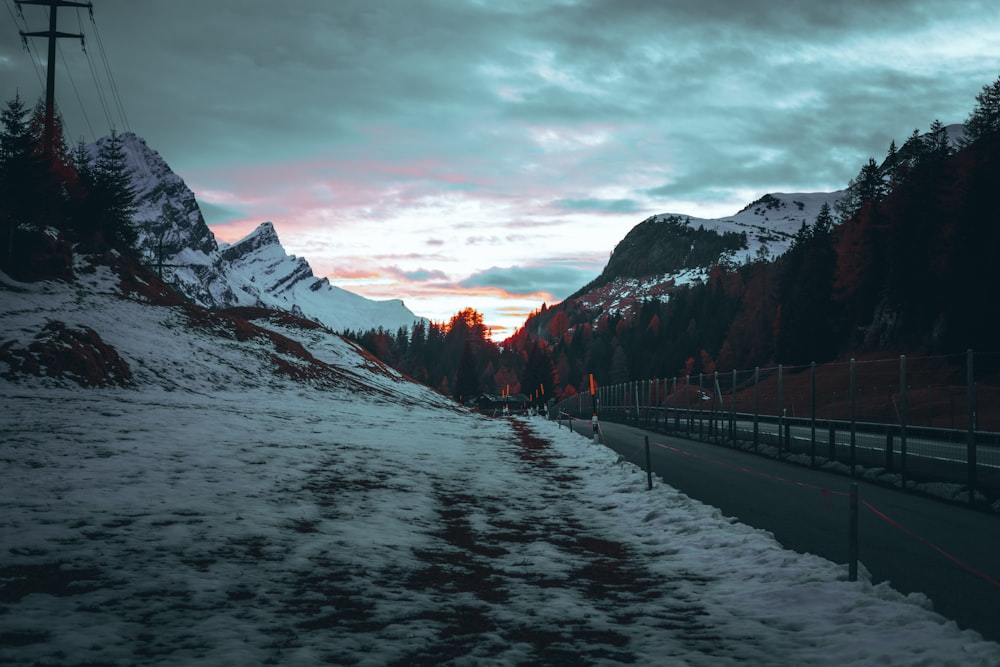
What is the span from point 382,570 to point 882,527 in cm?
812

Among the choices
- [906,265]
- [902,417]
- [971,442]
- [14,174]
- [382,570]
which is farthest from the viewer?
[906,265]

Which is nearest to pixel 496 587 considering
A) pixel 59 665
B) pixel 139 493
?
pixel 59 665

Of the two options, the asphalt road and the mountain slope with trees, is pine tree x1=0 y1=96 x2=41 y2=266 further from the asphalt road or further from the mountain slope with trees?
the mountain slope with trees

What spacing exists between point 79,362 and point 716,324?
13258 cm

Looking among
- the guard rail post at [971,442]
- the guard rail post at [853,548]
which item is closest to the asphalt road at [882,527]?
the guard rail post at [853,548]

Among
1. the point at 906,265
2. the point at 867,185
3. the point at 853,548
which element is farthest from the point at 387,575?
the point at 867,185

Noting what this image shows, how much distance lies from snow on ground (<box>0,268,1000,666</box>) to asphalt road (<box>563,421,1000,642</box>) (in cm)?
69

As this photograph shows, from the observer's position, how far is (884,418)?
18688 mm

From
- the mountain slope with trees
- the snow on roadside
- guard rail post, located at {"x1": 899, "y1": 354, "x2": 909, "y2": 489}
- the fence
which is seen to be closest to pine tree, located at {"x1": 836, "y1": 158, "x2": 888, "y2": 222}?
the mountain slope with trees

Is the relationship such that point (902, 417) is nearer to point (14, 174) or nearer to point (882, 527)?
point (882, 527)

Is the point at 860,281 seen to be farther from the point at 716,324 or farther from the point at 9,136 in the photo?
the point at 9,136

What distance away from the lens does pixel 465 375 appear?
14888 cm

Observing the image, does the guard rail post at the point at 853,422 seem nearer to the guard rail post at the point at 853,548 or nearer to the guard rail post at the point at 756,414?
the guard rail post at the point at 756,414

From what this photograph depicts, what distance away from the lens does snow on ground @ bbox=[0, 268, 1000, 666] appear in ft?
19.8
